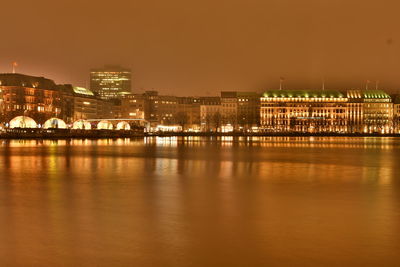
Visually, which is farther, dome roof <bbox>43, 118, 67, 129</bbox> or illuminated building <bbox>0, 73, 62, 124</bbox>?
illuminated building <bbox>0, 73, 62, 124</bbox>

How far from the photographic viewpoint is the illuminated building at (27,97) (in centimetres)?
15150

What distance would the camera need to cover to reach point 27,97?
158 m

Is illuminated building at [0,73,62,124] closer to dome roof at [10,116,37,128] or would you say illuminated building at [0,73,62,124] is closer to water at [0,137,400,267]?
dome roof at [10,116,37,128]

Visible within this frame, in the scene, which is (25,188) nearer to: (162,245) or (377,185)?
(162,245)

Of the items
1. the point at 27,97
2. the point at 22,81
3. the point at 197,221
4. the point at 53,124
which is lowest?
the point at 197,221

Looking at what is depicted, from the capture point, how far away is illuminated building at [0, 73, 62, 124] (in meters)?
152

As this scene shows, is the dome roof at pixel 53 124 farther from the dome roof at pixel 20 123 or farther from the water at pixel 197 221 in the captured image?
the water at pixel 197 221

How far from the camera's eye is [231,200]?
18234 millimetres

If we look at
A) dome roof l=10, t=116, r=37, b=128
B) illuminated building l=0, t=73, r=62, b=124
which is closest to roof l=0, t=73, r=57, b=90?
illuminated building l=0, t=73, r=62, b=124

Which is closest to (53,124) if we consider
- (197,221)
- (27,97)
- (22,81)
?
Result: (27,97)

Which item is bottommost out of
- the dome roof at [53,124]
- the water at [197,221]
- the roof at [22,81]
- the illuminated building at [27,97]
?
the water at [197,221]

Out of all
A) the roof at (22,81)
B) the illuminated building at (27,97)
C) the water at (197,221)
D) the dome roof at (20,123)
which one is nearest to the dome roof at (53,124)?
the dome roof at (20,123)

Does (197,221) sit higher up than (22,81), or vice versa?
(22,81)

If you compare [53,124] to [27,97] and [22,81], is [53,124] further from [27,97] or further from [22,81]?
[22,81]
